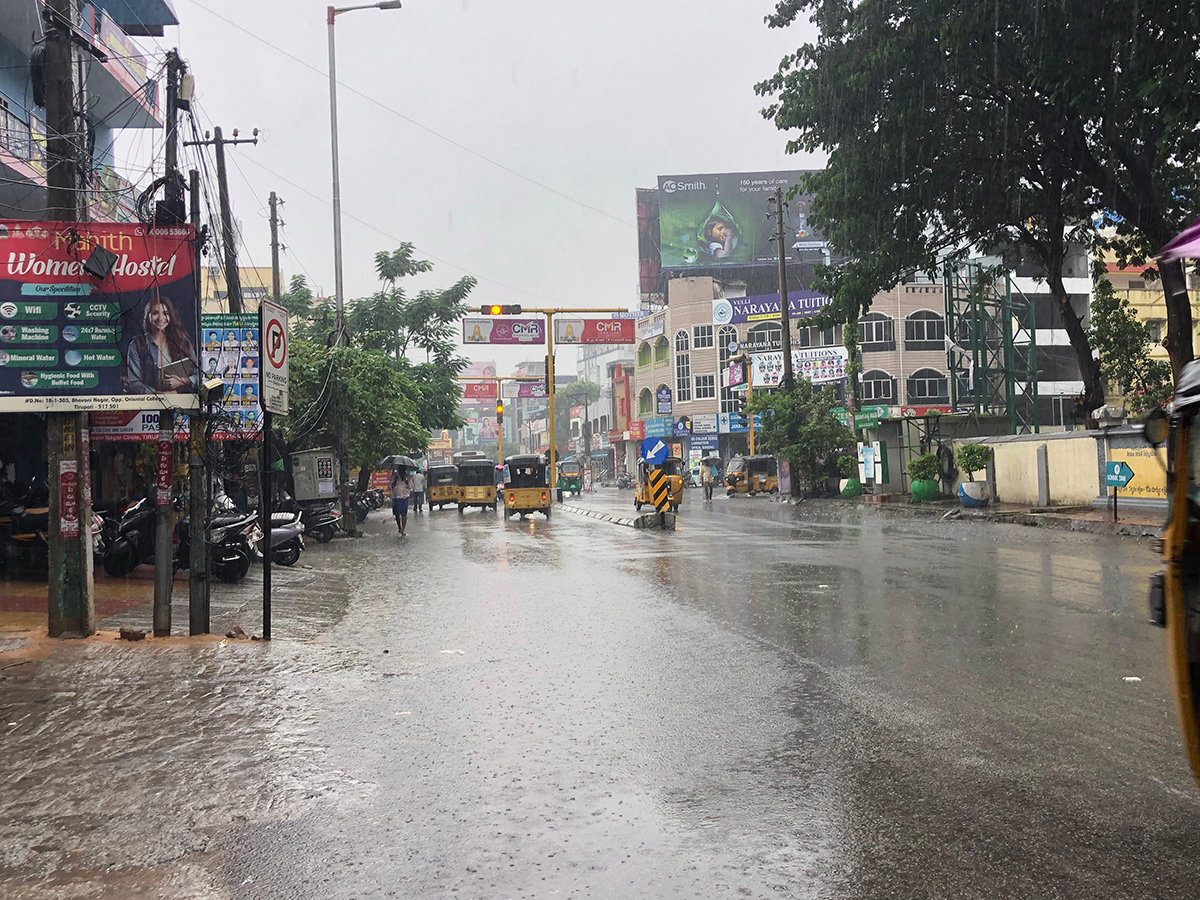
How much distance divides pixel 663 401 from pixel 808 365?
1896 cm

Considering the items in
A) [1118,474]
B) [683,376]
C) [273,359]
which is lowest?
[1118,474]

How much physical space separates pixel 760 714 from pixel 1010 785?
1889 millimetres

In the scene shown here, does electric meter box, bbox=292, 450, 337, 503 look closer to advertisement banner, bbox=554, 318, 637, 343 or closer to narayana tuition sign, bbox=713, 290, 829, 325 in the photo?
advertisement banner, bbox=554, 318, 637, 343

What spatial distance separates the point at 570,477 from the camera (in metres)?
62.1

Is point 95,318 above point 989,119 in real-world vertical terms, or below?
below

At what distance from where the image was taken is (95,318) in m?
10.1

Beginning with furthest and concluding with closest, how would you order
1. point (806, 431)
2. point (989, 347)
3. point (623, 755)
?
point (806, 431)
point (989, 347)
point (623, 755)

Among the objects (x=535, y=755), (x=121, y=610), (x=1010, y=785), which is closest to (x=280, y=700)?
(x=535, y=755)

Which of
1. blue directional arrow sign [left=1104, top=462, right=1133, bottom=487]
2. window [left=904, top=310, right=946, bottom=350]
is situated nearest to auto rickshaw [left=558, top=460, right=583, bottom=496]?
window [left=904, top=310, right=946, bottom=350]

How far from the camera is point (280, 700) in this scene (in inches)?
294

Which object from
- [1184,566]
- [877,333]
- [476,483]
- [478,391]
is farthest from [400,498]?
[877,333]

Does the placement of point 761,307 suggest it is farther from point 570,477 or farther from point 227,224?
point 227,224

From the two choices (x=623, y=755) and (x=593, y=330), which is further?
(x=593, y=330)

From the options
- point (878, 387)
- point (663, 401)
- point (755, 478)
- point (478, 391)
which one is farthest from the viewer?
point (663, 401)
